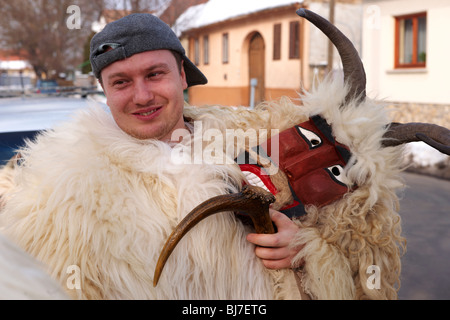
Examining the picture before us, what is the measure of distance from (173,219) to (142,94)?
1.42 feet

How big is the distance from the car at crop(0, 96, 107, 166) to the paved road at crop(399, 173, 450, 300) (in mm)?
2328

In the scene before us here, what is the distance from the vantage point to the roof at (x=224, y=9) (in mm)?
15477

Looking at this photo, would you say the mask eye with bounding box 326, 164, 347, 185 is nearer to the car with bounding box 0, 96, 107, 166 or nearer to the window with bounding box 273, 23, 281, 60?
the car with bounding box 0, 96, 107, 166

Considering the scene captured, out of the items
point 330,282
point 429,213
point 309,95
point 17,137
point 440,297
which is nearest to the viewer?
point 330,282

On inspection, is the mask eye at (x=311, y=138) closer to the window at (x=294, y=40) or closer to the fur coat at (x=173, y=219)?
the fur coat at (x=173, y=219)

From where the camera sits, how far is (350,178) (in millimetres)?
1483

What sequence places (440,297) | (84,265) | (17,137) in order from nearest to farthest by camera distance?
(84,265)
(17,137)
(440,297)

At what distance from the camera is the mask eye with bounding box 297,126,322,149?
1539mm

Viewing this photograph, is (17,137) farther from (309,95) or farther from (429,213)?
(429,213)

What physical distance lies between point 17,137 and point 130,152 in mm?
1306

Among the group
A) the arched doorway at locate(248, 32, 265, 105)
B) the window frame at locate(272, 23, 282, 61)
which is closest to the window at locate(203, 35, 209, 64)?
the arched doorway at locate(248, 32, 265, 105)

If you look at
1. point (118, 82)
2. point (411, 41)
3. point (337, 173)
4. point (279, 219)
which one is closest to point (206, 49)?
point (411, 41)

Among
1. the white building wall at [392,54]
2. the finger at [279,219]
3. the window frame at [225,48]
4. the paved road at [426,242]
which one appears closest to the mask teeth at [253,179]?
the finger at [279,219]

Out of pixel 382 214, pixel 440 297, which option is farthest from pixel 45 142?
pixel 440 297
